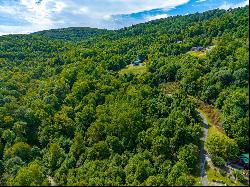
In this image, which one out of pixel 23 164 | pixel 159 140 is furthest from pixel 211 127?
pixel 23 164

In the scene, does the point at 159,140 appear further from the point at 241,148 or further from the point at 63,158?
the point at 63,158

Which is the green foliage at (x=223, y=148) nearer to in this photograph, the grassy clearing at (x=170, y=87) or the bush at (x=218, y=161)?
the bush at (x=218, y=161)

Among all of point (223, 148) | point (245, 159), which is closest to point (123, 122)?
point (223, 148)

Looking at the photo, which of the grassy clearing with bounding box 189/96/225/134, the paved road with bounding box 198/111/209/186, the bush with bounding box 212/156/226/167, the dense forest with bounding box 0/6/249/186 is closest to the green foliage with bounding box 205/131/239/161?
the dense forest with bounding box 0/6/249/186

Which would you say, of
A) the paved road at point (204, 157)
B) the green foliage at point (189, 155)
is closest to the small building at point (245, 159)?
the paved road at point (204, 157)

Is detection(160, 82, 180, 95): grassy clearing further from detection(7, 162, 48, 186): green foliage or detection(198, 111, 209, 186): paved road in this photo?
detection(7, 162, 48, 186): green foliage

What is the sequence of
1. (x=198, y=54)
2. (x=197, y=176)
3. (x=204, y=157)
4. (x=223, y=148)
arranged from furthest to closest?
(x=198, y=54) < (x=204, y=157) < (x=223, y=148) < (x=197, y=176)

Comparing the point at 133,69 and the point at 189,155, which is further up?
the point at 133,69

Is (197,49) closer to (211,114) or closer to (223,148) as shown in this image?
(211,114)
